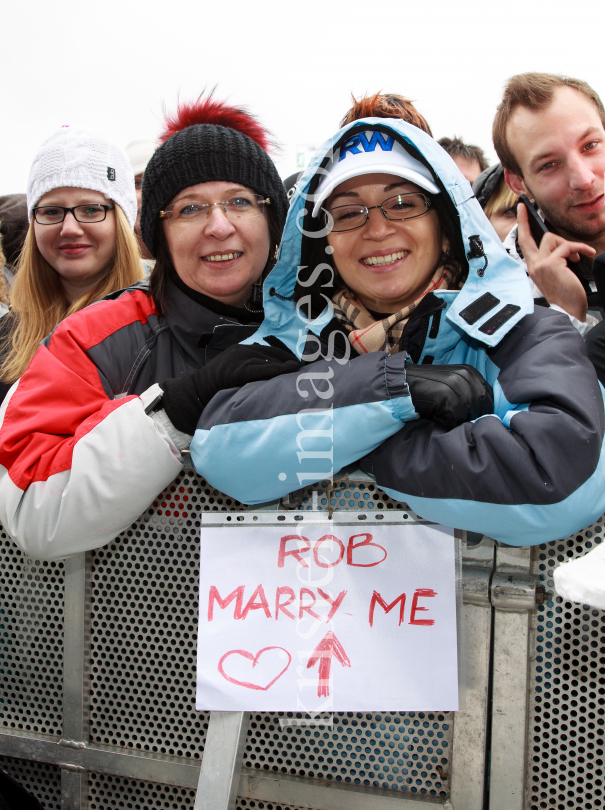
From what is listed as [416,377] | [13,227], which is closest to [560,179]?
[416,377]

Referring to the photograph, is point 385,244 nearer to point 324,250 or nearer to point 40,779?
point 324,250

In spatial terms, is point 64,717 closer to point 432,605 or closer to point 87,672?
point 87,672

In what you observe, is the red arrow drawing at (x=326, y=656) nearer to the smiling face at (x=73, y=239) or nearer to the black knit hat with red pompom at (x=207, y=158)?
the black knit hat with red pompom at (x=207, y=158)

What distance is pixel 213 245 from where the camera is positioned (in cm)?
205

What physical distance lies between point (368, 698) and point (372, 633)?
14 cm

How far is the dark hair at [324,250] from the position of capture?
173 cm

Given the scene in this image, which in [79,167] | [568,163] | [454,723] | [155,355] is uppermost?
[568,163]

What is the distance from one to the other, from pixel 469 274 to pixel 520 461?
0.61 meters

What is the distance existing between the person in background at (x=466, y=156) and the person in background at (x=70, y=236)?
2372 millimetres

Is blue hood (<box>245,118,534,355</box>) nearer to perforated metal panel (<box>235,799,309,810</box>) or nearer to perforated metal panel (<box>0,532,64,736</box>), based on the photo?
perforated metal panel (<box>0,532,64,736</box>)

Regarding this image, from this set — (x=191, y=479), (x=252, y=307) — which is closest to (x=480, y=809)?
(x=191, y=479)

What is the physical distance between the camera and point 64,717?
1.62 meters

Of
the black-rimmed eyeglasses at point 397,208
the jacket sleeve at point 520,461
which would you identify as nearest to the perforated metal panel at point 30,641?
the jacket sleeve at point 520,461

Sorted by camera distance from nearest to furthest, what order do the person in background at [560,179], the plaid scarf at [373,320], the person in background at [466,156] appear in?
the plaid scarf at [373,320] < the person in background at [560,179] < the person in background at [466,156]
